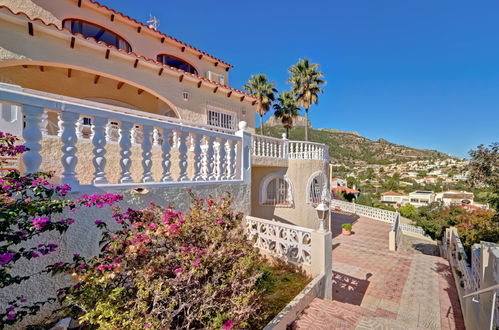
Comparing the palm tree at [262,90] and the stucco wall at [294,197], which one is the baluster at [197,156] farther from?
the palm tree at [262,90]

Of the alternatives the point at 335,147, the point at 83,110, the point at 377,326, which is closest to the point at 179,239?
the point at 83,110

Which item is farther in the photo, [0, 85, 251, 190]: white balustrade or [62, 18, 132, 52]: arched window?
[62, 18, 132, 52]: arched window

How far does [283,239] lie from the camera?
603cm

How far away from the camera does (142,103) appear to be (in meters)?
10.2

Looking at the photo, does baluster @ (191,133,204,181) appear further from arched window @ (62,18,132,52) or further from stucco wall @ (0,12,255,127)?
arched window @ (62,18,132,52)

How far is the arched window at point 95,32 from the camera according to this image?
888 cm

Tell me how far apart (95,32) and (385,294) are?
15717mm

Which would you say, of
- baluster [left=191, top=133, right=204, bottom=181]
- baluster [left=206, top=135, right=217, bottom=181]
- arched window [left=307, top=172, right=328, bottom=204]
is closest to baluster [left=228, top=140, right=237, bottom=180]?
baluster [left=206, top=135, right=217, bottom=181]

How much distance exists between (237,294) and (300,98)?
22.9 m

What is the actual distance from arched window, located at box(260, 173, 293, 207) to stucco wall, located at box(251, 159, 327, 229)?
0.18 meters

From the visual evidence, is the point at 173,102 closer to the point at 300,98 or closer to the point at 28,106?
the point at 28,106

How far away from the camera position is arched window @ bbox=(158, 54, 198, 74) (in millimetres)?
11487

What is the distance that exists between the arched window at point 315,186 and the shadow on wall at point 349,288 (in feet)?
12.0

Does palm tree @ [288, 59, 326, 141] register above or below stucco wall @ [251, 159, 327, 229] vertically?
above
